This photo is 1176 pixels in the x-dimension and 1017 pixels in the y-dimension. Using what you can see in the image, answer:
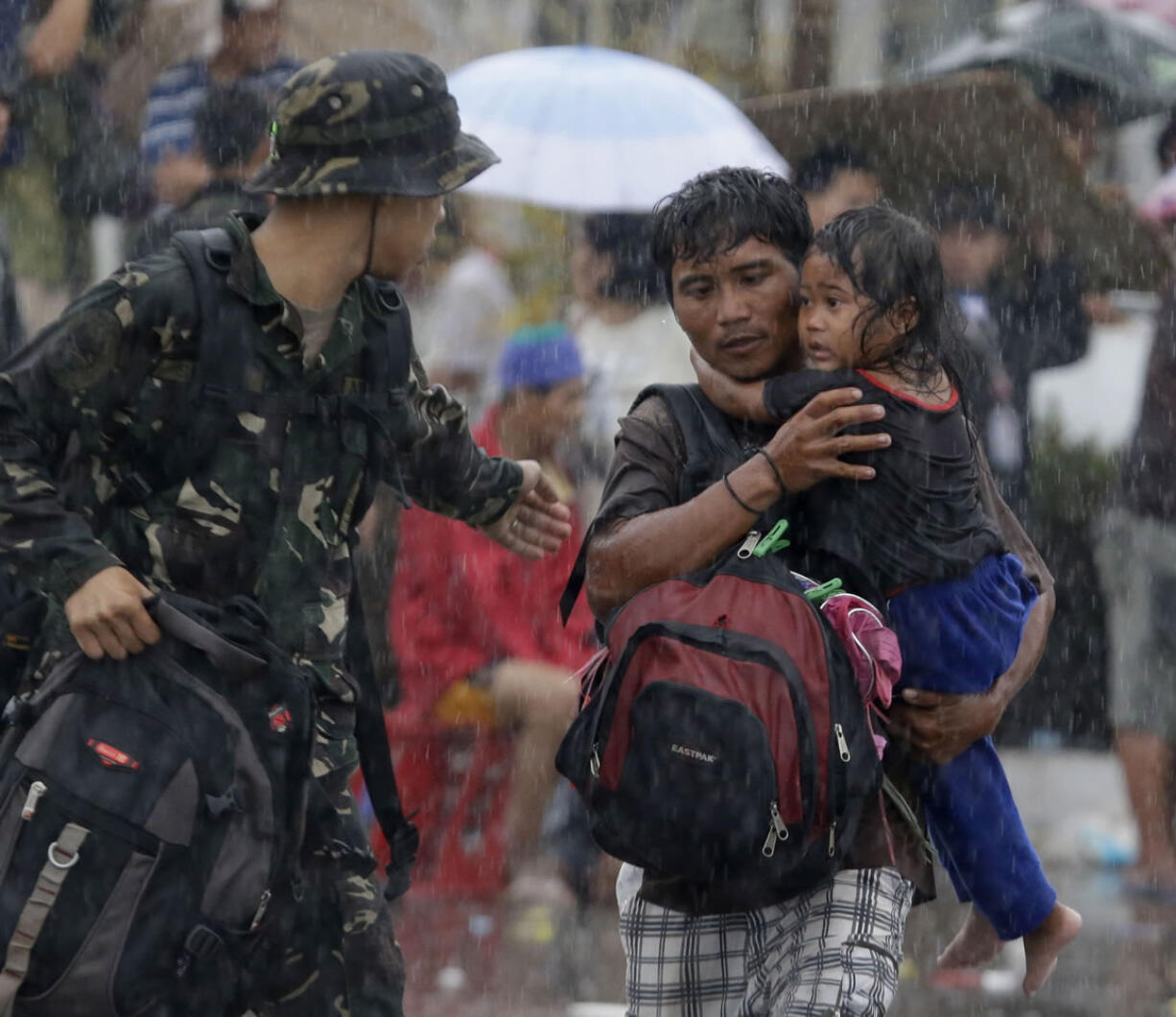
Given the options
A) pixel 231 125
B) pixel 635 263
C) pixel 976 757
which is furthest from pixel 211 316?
pixel 635 263

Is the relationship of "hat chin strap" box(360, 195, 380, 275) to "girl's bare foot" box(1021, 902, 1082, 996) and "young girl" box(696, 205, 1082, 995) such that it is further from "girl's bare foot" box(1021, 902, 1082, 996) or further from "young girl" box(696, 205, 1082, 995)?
"girl's bare foot" box(1021, 902, 1082, 996)

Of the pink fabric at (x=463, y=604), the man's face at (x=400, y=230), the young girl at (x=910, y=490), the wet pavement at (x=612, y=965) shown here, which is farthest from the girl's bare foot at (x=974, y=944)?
the pink fabric at (x=463, y=604)

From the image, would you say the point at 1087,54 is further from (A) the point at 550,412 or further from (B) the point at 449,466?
(B) the point at 449,466

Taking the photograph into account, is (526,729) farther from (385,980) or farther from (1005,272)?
(385,980)

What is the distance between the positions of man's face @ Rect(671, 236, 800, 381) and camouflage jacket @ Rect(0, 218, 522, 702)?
2.08 feet

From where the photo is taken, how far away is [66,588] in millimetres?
3764

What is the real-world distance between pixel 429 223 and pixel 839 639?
109 cm

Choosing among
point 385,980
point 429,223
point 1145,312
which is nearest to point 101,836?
point 385,980

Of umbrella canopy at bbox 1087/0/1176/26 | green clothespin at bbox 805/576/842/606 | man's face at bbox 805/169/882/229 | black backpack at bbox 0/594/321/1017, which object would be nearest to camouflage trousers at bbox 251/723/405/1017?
black backpack at bbox 0/594/321/1017

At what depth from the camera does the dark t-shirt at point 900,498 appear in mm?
3795

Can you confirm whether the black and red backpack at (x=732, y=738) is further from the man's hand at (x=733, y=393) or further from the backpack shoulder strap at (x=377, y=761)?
the backpack shoulder strap at (x=377, y=761)

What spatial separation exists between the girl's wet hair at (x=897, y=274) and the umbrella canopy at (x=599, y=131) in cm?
465

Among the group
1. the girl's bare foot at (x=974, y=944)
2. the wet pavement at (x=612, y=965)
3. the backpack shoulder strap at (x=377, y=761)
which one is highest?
the backpack shoulder strap at (x=377, y=761)

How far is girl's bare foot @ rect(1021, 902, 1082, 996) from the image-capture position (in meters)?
4.18
